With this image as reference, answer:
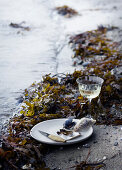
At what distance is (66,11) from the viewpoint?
29.3 ft

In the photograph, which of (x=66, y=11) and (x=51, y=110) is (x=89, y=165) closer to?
(x=51, y=110)

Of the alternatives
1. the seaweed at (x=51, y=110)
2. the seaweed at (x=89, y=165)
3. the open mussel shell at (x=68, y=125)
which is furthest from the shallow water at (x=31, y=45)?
the seaweed at (x=89, y=165)

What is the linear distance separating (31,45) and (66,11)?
4607 millimetres

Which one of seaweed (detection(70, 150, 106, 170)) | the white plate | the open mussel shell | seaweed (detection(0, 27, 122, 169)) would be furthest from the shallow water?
seaweed (detection(70, 150, 106, 170))

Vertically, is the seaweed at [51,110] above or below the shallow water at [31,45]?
below

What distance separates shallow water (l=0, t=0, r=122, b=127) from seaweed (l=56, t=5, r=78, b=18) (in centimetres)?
28

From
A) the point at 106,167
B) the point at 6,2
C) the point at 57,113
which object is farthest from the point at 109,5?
the point at 106,167

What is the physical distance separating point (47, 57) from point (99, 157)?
2.88 metres

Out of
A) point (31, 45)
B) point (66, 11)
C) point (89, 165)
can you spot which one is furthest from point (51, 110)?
point (66, 11)

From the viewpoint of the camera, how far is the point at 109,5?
1065 cm

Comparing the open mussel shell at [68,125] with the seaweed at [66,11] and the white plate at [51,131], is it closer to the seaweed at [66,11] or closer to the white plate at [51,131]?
the white plate at [51,131]

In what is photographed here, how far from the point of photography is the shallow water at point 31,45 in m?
3.19

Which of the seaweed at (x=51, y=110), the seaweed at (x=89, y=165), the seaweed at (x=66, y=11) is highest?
the seaweed at (x=66, y=11)

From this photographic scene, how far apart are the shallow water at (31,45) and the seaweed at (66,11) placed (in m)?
0.28
